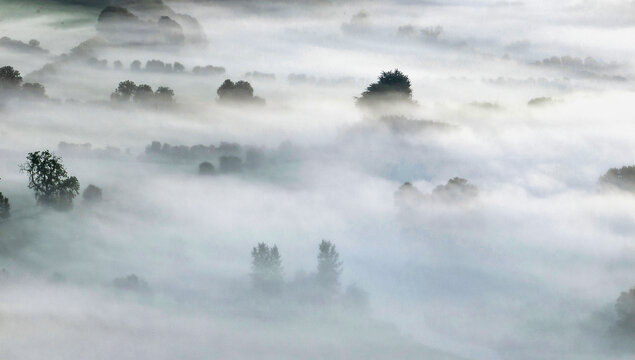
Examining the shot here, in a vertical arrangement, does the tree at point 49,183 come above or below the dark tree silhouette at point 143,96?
below

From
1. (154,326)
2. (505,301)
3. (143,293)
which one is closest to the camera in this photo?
(154,326)

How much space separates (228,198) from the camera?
121 m

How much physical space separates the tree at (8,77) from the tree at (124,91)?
18079 millimetres

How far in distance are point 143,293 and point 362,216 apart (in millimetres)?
41656

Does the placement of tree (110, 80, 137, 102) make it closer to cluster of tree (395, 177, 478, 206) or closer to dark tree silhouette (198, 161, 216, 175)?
dark tree silhouette (198, 161, 216, 175)

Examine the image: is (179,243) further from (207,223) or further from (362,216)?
(362,216)

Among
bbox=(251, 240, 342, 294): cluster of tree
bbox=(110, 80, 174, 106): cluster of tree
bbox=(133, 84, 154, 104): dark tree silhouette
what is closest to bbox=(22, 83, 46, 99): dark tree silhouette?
bbox=(110, 80, 174, 106): cluster of tree

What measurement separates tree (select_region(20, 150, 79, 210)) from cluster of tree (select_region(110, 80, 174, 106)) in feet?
216

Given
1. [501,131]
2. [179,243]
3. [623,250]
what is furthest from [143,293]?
[501,131]

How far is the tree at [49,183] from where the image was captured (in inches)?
3831

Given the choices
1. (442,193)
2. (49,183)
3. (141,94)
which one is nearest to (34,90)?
(141,94)

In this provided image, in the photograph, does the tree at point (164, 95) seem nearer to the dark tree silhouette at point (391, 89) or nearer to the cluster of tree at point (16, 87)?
the cluster of tree at point (16, 87)

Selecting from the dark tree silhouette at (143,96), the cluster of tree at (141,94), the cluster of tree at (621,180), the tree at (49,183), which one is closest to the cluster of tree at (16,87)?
the cluster of tree at (141,94)

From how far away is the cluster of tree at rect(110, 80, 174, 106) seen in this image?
16475 cm
